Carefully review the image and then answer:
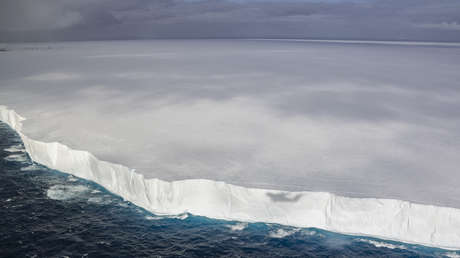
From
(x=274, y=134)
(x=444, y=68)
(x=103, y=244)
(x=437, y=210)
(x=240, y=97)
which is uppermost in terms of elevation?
(x=444, y=68)

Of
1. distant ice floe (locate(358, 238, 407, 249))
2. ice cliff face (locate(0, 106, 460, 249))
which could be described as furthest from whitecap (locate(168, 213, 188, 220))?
distant ice floe (locate(358, 238, 407, 249))

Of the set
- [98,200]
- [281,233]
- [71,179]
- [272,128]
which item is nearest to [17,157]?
[71,179]

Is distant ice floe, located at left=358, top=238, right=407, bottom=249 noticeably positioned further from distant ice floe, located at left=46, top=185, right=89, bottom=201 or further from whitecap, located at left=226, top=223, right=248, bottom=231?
distant ice floe, located at left=46, top=185, right=89, bottom=201

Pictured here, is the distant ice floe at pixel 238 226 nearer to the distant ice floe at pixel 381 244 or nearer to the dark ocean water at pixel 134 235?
the dark ocean water at pixel 134 235

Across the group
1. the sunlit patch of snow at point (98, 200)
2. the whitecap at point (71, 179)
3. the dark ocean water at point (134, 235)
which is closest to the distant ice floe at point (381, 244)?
the dark ocean water at point (134, 235)

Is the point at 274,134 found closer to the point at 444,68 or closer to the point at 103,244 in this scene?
the point at 103,244

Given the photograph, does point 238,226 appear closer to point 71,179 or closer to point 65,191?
point 65,191

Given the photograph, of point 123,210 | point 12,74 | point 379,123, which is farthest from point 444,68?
point 12,74
